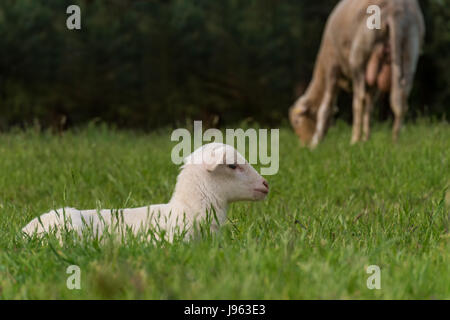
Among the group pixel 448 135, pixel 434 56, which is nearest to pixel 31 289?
pixel 448 135

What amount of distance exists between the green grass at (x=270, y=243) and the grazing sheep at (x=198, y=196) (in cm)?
15

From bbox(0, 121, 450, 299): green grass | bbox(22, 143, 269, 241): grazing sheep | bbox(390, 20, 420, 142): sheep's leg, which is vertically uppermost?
bbox(390, 20, 420, 142): sheep's leg

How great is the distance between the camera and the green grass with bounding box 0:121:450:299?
8.36ft

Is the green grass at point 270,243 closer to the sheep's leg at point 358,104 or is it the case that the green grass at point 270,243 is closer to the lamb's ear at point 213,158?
the lamb's ear at point 213,158

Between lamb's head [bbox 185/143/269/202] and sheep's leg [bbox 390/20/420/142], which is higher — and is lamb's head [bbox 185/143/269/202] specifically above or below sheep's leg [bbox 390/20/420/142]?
below

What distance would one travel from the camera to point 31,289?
103 inches

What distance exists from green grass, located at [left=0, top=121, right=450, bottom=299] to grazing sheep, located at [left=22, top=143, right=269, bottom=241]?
0.49ft

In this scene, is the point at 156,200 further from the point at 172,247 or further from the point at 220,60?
the point at 220,60

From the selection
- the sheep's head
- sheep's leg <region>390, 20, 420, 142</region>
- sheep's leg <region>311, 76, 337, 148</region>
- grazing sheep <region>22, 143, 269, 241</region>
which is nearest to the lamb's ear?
grazing sheep <region>22, 143, 269, 241</region>

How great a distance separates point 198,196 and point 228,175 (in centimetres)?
21

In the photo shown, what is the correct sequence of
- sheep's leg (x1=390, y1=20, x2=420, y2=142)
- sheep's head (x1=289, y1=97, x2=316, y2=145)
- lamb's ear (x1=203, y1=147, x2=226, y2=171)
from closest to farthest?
lamb's ear (x1=203, y1=147, x2=226, y2=171) < sheep's leg (x1=390, y1=20, x2=420, y2=142) < sheep's head (x1=289, y1=97, x2=316, y2=145)

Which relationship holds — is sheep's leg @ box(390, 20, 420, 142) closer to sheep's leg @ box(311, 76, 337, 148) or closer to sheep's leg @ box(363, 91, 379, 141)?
sheep's leg @ box(363, 91, 379, 141)

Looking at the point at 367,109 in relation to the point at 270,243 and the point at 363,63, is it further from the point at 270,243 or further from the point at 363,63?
the point at 270,243
